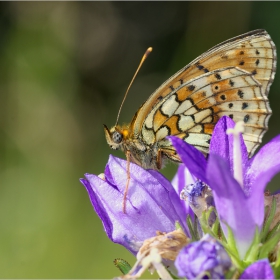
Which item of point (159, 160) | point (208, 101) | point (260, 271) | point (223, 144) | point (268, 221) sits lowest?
Result: point (260, 271)

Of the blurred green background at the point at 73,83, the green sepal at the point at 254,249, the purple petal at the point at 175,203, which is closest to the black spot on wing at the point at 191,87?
the purple petal at the point at 175,203

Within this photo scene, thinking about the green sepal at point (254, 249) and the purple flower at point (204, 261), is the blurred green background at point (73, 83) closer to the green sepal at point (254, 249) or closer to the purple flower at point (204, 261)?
the green sepal at point (254, 249)

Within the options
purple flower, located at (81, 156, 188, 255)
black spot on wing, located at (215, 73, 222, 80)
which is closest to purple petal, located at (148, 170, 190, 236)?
purple flower, located at (81, 156, 188, 255)

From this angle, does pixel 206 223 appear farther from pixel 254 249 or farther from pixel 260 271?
pixel 260 271

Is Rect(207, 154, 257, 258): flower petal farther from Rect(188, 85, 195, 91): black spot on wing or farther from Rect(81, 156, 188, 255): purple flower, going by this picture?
Rect(188, 85, 195, 91): black spot on wing

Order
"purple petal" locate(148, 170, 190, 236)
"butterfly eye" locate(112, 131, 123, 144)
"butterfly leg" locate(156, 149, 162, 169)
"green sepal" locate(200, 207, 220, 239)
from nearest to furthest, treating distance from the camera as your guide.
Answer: "green sepal" locate(200, 207, 220, 239)
"purple petal" locate(148, 170, 190, 236)
"butterfly leg" locate(156, 149, 162, 169)
"butterfly eye" locate(112, 131, 123, 144)

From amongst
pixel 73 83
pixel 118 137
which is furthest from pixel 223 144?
pixel 73 83

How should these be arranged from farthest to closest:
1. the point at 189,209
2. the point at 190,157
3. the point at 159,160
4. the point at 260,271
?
the point at 159,160
the point at 189,209
the point at 190,157
the point at 260,271
